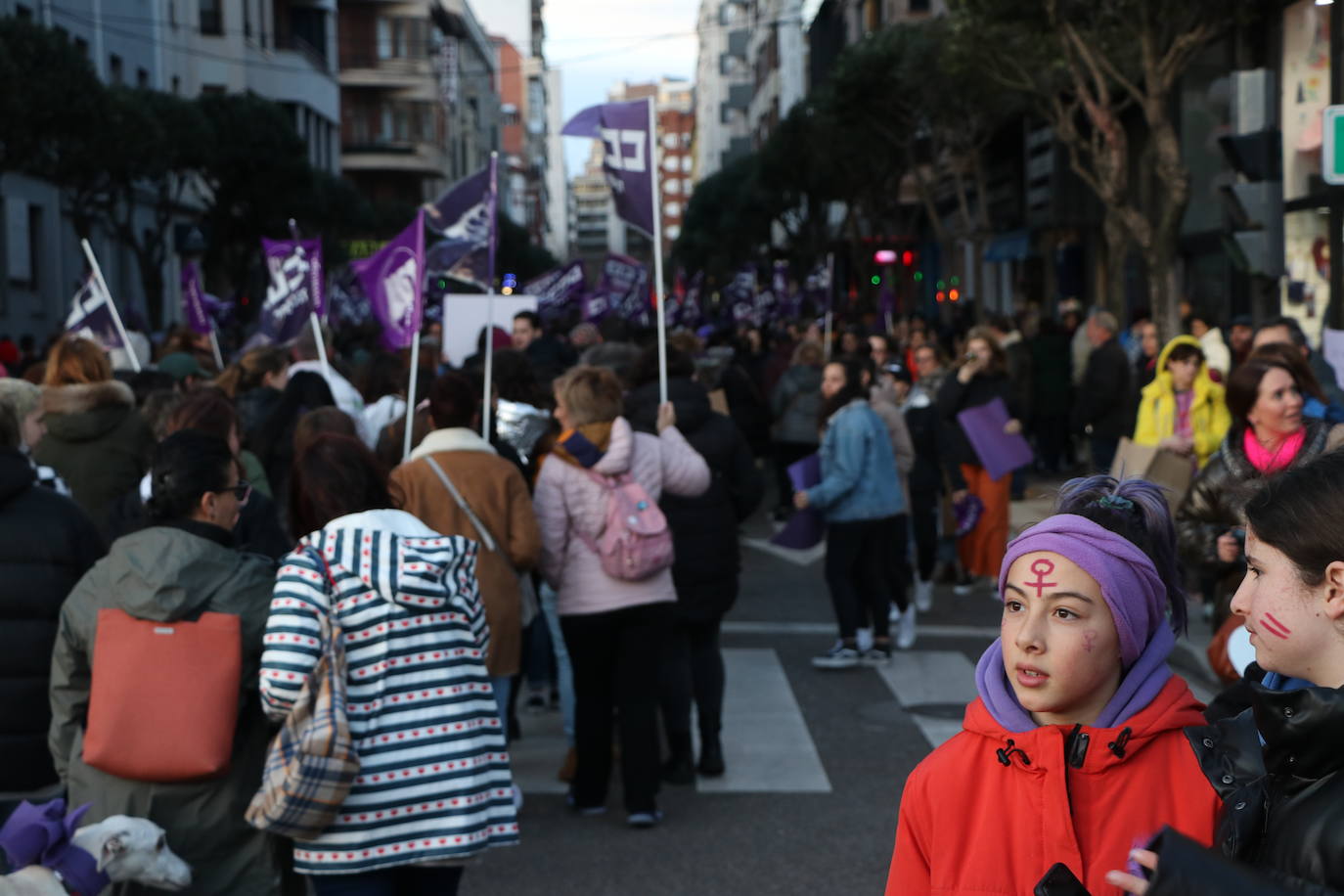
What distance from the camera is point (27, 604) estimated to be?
510 centimetres

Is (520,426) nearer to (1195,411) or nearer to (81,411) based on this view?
(81,411)

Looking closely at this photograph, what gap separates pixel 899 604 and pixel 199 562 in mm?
6808

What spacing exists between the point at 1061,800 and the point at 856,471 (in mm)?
7299

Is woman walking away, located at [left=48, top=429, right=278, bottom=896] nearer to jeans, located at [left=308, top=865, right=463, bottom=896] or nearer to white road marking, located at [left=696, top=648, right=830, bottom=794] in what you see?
jeans, located at [left=308, top=865, right=463, bottom=896]

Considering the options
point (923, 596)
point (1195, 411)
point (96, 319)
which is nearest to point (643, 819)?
point (1195, 411)

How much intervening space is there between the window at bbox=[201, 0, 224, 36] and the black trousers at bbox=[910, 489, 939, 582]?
4670 cm

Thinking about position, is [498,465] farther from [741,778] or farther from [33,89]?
[33,89]

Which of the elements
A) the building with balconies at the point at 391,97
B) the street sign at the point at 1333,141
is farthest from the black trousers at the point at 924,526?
the building with balconies at the point at 391,97

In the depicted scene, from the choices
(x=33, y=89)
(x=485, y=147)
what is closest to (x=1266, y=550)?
(x=33, y=89)

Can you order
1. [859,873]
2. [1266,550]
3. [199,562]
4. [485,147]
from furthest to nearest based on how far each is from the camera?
1. [485,147]
2. [859,873]
3. [199,562]
4. [1266,550]

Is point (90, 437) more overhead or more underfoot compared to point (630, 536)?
more overhead

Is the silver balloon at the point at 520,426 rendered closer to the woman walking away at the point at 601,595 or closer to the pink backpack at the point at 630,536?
the woman walking away at the point at 601,595

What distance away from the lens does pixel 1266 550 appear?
233 centimetres

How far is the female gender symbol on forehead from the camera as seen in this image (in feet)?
8.96
